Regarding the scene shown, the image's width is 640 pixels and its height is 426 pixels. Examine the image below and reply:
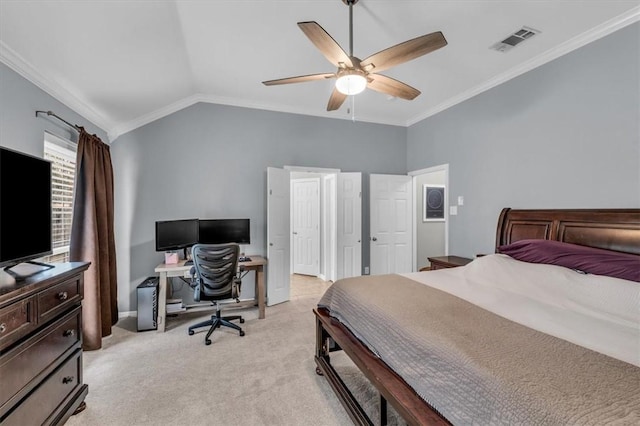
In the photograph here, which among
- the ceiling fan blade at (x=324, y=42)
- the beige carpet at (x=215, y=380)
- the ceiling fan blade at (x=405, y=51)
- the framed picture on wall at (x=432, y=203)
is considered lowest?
the beige carpet at (x=215, y=380)

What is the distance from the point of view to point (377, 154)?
5078 millimetres

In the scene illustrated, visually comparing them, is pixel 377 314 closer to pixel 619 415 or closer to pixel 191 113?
pixel 619 415

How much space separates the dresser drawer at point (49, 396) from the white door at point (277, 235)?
7.82ft

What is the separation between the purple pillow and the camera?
6.18ft

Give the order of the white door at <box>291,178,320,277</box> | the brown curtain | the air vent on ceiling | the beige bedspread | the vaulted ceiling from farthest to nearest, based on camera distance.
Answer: the white door at <box>291,178,320,277</box>
the brown curtain
the air vent on ceiling
the vaulted ceiling
the beige bedspread

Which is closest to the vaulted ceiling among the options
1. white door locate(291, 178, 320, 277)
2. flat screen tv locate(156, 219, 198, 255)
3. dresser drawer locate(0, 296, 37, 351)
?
flat screen tv locate(156, 219, 198, 255)

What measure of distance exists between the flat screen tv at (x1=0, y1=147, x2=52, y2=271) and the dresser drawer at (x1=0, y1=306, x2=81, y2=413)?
0.44 metres

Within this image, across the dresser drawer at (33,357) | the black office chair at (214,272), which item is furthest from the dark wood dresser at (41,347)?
the black office chair at (214,272)

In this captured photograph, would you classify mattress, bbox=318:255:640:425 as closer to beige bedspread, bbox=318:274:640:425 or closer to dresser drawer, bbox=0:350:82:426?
beige bedspread, bbox=318:274:640:425

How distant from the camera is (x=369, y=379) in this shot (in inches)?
60.1

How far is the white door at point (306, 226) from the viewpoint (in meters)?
5.98

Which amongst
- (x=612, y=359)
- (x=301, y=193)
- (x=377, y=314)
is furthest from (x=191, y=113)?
(x=612, y=359)

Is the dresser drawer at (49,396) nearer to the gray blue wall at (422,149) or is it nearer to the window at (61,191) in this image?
the window at (61,191)

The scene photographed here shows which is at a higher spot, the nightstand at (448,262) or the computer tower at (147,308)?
the nightstand at (448,262)
